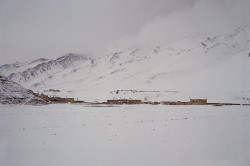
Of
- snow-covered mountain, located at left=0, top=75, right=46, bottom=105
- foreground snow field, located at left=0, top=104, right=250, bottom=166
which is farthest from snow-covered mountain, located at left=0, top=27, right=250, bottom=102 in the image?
foreground snow field, located at left=0, top=104, right=250, bottom=166

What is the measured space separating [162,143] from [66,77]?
7225 inches

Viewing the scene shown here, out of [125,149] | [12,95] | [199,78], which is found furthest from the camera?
[199,78]

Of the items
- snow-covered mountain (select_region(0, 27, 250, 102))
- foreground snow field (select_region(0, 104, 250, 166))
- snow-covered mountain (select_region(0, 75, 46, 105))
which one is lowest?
foreground snow field (select_region(0, 104, 250, 166))

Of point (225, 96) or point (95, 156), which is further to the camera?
point (225, 96)

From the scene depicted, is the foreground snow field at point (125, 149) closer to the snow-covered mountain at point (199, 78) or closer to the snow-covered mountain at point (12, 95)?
the snow-covered mountain at point (12, 95)

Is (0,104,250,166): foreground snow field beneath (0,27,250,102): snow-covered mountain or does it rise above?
beneath

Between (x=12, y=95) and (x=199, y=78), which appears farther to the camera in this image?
(x=199, y=78)

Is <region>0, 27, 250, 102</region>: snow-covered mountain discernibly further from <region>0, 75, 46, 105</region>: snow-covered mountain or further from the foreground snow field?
the foreground snow field

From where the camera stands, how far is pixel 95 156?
21.8ft

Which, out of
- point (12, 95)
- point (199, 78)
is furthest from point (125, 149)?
point (199, 78)

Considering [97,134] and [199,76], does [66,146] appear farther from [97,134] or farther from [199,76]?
[199,76]

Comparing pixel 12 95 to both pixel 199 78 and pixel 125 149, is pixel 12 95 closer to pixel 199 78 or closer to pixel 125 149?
pixel 125 149

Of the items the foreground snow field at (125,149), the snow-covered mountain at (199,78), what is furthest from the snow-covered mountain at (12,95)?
the snow-covered mountain at (199,78)

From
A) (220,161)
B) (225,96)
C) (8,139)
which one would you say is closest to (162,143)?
(220,161)
